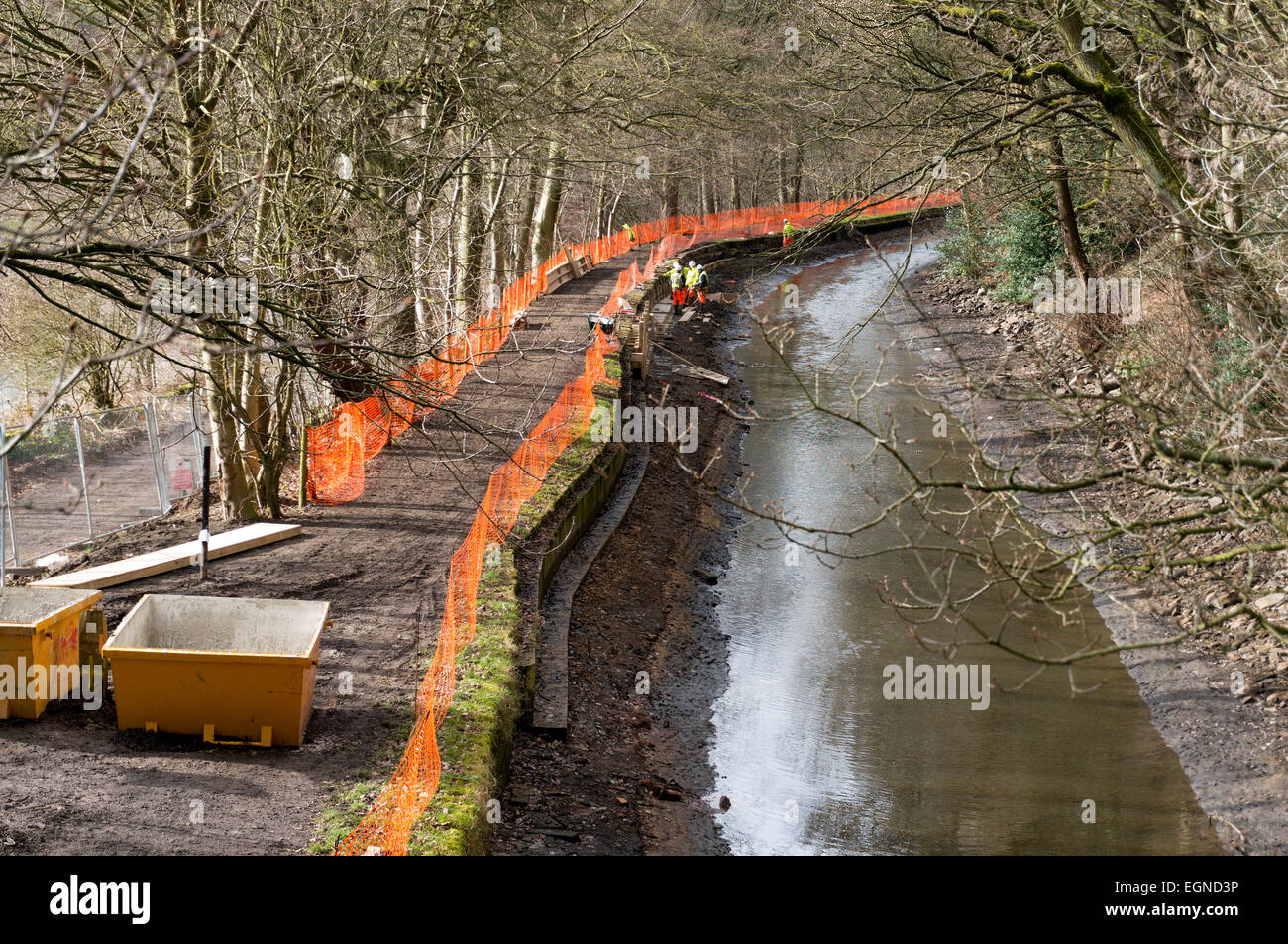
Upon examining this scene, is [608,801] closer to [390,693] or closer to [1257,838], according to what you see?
[390,693]

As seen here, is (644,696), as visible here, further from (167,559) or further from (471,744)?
(167,559)

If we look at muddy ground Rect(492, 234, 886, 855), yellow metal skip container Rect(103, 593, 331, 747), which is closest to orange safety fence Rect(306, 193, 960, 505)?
yellow metal skip container Rect(103, 593, 331, 747)

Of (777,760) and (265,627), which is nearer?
(265,627)

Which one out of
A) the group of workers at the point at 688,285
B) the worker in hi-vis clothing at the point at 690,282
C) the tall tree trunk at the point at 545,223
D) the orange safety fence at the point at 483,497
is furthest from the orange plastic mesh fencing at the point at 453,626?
the tall tree trunk at the point at 545,223

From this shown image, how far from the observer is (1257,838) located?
420 inches

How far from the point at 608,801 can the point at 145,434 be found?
34.2 feet

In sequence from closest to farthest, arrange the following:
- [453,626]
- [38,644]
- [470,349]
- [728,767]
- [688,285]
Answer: [38,644]
[453,626]
[470,349]
[728,767]
[688,285]

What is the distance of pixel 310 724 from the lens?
963 centimetres

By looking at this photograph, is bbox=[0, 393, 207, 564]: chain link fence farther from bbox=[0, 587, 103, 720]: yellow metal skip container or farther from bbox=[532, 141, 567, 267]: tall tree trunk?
bbox=[532, 141, 567, 267]: tall tree trunk

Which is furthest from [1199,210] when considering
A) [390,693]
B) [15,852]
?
[15,852]

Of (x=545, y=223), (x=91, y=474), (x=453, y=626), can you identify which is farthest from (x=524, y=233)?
(x=453, y=626)

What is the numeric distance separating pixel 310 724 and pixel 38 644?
2.19 m

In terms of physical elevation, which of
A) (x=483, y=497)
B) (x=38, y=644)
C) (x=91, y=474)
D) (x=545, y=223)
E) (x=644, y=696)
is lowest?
(x=644, y=696)

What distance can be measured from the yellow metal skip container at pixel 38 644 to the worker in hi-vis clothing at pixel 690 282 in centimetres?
2535
